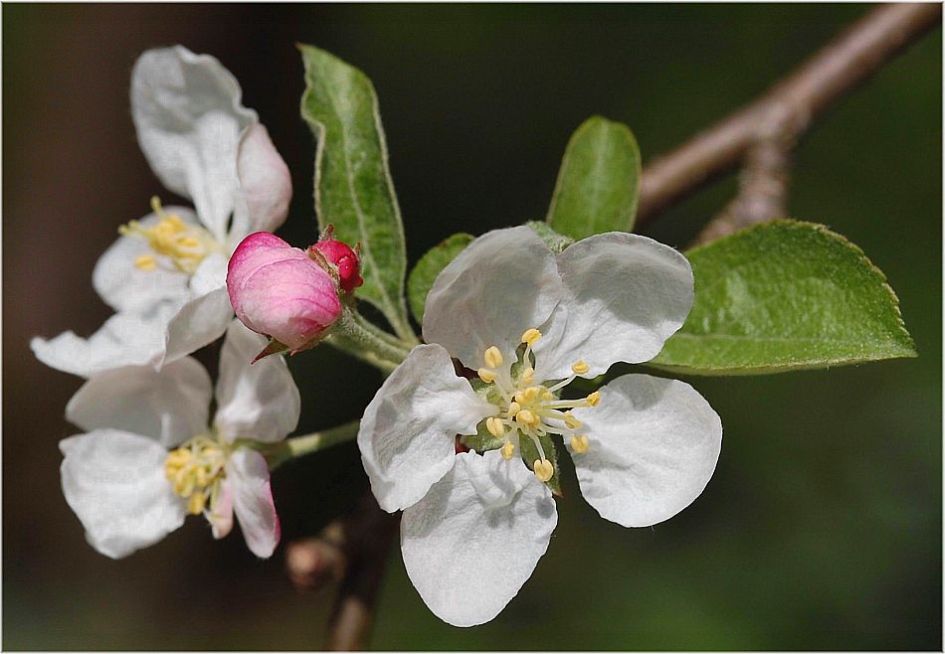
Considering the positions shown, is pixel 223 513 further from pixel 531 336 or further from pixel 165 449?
pixel 531 336

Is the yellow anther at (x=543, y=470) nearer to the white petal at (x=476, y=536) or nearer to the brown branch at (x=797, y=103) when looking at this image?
the white petal at (x=476, y=536)

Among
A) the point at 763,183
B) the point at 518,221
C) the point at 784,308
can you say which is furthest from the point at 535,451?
the point at 518,221

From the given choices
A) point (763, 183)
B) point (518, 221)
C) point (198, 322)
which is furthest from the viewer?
point (518, 221)

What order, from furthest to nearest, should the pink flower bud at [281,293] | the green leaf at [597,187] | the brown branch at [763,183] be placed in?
the brown branch at [763,183], the green leaf at [597,187], the pink flower bud at [281,293]

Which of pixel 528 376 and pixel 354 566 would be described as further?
pixel 354 566

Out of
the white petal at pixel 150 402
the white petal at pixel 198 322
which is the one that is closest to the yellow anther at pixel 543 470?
the white petal at pixel 198 322

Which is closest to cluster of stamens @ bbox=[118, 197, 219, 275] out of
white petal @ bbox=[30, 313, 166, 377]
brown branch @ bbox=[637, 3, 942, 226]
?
white petal @ bbox=[30, 313, 166, 377]
